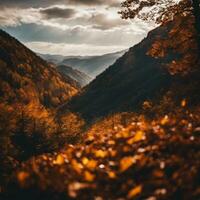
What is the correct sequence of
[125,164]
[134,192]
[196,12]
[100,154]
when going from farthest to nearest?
[196,12], [100,154], [125,164], [134,192]

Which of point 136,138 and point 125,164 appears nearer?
point 125,164

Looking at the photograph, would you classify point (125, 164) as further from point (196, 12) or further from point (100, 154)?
point (196, 12)

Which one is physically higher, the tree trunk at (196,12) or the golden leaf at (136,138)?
the tree trunk at (196,12)

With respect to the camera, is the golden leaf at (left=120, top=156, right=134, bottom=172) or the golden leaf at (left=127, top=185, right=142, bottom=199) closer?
the golden leaf at (left=127, top=185, right=142, bottom=199)

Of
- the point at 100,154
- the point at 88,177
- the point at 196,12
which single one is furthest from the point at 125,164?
the point at 196,12

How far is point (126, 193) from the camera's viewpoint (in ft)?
25.2

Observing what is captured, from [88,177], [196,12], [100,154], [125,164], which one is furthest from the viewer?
[196,12]

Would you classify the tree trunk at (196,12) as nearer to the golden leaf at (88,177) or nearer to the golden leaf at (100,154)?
the golden leaf at (100,154)

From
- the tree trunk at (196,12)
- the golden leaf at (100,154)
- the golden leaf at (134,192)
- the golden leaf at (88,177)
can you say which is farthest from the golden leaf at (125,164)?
the tree trunk at (196,12)

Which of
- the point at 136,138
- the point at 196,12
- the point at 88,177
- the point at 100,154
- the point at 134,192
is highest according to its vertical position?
the point at 196,12

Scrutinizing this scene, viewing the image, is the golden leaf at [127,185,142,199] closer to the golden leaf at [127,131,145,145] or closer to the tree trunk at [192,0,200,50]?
the golden leaf at [127,131,145,145]

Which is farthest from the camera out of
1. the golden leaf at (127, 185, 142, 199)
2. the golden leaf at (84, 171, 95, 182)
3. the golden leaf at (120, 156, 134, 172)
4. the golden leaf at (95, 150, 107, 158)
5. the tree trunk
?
the tree trunk

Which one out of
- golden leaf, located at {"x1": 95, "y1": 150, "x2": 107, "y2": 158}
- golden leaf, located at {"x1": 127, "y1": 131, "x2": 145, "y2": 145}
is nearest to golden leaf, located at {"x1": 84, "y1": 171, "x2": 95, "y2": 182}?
golden leaf, located at {"x1": 95, "y1": 150, "x2": 107, "y2": 158}

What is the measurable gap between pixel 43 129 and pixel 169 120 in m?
68.8
